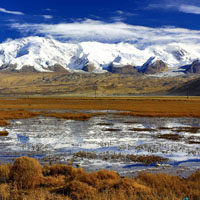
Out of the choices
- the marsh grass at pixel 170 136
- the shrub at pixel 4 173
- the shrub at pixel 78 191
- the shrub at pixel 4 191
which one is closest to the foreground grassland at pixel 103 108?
the marsh grass at pixel 170 136

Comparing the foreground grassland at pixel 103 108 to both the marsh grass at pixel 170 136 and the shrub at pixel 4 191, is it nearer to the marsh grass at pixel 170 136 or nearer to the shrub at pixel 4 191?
the marsh grass at pixel 170 136

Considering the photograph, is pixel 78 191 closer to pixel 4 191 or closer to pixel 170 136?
pixel 4 191

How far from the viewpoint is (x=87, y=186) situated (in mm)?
13617

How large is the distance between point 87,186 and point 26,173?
311cm

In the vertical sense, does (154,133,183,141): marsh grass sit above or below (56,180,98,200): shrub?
below

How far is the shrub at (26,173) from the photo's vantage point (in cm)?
1434

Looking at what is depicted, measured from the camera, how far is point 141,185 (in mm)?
13633

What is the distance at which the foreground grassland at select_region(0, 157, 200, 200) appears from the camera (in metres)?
12.8

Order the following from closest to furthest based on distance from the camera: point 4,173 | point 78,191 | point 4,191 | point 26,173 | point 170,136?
point 4,191
point 78,191
point 26,173
point 4,173
point 170,136

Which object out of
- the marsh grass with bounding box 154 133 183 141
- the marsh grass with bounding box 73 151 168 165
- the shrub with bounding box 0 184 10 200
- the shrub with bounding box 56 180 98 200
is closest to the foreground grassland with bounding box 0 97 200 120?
the marsh grass with bounding box 154 133 183 141

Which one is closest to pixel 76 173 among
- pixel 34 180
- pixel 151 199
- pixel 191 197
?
pixel 34 180

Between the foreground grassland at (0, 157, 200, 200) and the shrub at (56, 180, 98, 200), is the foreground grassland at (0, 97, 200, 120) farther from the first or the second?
the shrub at (56, 180, 98, 200)

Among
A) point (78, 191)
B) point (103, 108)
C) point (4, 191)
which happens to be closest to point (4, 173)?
point (4, 191)

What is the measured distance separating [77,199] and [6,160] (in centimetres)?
919
